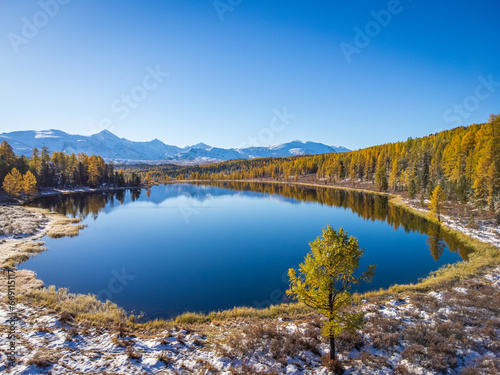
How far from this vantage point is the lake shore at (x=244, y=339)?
36.4 ft

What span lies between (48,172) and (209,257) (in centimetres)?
11435

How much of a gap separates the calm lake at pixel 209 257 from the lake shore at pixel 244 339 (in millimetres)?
3839

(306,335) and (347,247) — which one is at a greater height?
(347,247)

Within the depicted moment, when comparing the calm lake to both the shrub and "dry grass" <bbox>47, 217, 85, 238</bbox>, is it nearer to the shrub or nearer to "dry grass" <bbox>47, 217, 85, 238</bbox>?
"dry grass" <bbox>47, 217, 85, 238</bbox>

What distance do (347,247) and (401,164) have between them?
390ft

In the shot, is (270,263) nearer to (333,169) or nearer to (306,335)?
(306,335)

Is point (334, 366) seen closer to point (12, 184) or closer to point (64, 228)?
point (64, 228)

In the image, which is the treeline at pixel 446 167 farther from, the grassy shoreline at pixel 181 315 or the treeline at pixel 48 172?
the treeline at pixel 48 172

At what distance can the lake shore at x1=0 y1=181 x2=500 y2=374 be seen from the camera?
36.4 feet

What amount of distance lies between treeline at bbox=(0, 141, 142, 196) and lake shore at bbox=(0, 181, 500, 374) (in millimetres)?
86426

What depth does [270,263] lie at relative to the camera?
3067 centimetres

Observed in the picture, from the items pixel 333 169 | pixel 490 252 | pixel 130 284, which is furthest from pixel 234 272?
pixel 333 169

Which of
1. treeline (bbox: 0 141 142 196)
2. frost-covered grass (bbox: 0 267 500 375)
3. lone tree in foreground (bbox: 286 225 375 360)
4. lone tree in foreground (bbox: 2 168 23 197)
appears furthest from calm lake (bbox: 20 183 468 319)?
treeline (bbox: 0 141 142 196)

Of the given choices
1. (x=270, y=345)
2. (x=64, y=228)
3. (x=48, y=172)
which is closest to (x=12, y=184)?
(x=48, y=172)
